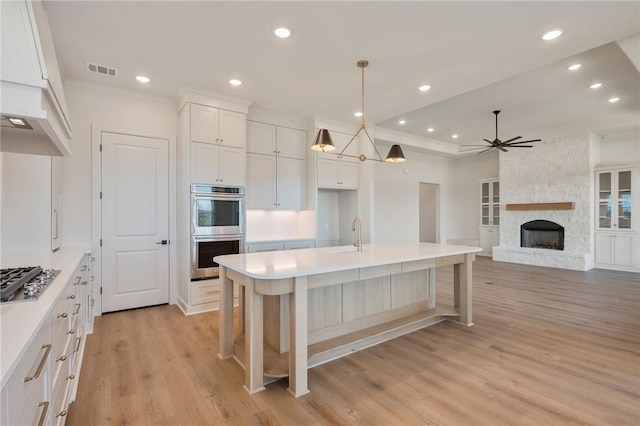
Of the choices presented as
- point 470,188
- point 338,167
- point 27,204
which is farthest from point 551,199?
point 27,204

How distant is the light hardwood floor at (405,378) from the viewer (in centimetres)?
195

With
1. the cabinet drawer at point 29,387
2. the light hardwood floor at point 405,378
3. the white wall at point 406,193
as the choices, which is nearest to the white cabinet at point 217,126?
the light hardwood floor at point 405,378

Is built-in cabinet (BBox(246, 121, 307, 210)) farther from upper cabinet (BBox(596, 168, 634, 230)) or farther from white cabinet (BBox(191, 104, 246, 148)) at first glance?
upper cabinet (BBox(596, 168, 634, 230))

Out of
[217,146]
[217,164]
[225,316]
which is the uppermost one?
[217,146]

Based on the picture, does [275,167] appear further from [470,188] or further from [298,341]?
[470,188]

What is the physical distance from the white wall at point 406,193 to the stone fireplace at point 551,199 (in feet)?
5.00

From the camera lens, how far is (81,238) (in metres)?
3.77

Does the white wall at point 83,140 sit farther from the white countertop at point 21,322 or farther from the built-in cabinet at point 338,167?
the built-in cabinet at point 338,167

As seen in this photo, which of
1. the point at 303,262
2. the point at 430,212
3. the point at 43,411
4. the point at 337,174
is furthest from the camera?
the point at 430,212

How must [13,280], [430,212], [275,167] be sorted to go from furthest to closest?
[430,212] → [275,167] → [13,280]

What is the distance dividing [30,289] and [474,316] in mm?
4116

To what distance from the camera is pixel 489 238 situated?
8633mm

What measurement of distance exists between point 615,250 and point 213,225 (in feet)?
26.7

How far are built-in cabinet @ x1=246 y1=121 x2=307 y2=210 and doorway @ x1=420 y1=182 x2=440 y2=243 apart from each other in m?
4.95
